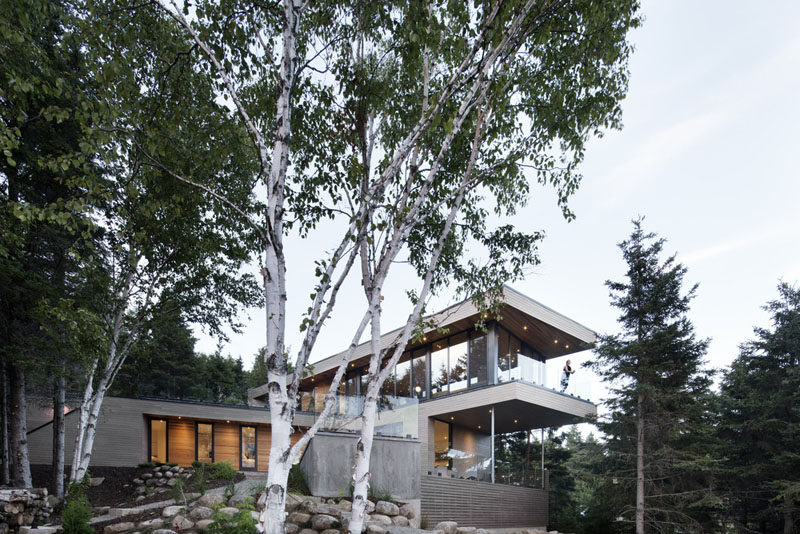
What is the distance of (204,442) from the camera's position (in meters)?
19.5

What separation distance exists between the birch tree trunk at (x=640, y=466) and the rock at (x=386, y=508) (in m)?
7.02

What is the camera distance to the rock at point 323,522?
282 inches

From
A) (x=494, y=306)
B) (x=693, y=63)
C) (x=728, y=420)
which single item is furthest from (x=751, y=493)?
(x=693, y=63)

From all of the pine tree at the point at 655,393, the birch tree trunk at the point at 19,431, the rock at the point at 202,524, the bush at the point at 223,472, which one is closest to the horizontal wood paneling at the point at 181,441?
the bush at the point at 223,472

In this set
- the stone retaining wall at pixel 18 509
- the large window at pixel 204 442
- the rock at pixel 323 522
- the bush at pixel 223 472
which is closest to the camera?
the rock at pixel 323 522

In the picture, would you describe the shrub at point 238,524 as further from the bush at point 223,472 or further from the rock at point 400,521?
the bush at point 223,472

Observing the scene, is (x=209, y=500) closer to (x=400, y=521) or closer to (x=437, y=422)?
(x=400, y=521)

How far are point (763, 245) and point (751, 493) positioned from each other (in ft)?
55.2

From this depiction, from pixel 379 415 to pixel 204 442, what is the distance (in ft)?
40.6

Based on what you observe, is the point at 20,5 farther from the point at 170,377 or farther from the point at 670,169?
the point at 670,169

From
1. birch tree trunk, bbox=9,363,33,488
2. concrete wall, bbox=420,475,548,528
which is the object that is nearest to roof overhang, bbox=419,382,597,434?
concrete wall, bbox=420,475,548,528

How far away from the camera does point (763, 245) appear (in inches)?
997

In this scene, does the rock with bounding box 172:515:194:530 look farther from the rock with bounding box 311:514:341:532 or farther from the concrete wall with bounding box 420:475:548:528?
the concrete wall with bounding box 420:475:548:528

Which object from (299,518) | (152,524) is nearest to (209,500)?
(152,524)
